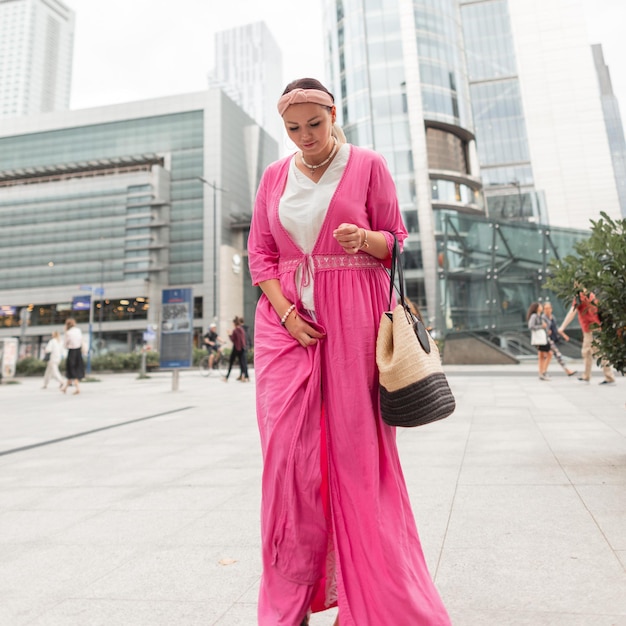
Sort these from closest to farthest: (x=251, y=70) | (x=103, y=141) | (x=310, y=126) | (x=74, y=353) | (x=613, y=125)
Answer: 1. (x=310, y=126)
2. (x=74, y=353)
3. (x=103, y=141)
4. (x=613, y=125)
5. (x=251, y=70)

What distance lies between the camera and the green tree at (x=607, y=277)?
3520 mm

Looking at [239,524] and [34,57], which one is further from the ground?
[34,57]

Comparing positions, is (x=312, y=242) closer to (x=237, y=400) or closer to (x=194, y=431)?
(x=194, y=431)

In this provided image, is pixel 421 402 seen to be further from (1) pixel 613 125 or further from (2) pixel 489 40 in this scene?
(1) pixel 613 125

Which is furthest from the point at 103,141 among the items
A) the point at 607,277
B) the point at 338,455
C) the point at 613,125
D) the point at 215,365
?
the point at 613,125

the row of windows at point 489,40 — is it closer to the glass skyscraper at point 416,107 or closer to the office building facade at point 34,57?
the glass skyscraper at point 416,107

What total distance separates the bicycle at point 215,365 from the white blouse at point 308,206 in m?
17.6

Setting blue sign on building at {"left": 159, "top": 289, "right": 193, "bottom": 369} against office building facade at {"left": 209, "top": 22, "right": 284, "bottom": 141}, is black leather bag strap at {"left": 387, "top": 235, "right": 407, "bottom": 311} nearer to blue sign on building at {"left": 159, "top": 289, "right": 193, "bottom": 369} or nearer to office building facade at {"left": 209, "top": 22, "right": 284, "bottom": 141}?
blue sign on building at {"left": 159, "top": 289, "right": 193, "bottom": 369}

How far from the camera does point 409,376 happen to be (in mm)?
1249

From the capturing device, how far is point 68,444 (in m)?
5.09

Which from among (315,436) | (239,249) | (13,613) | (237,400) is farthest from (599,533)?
(239,249)

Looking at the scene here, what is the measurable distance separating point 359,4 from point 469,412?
57017 millimetres

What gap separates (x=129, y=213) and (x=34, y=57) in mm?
115627

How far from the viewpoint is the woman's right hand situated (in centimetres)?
144
